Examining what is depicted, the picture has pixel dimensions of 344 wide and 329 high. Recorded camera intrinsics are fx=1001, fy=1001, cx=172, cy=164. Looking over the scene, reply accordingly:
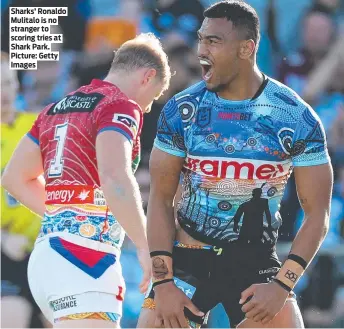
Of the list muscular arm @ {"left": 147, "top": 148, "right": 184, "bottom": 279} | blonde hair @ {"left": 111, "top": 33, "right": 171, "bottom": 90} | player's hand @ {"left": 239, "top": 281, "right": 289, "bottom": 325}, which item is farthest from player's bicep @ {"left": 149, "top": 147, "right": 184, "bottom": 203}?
blonde hair @ {"left": 111, "top": 33, "right": 171, "bottom": 90}

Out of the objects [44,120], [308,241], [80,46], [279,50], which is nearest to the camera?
[308,241]

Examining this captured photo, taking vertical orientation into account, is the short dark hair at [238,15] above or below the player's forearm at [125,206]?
above

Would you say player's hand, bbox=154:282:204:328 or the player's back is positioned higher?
the player's back

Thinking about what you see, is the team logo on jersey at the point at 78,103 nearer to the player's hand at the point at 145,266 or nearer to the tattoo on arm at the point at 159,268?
the player's hand at the point at 145,266

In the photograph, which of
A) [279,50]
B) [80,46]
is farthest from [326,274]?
[80,46]

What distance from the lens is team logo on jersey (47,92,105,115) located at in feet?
19.3

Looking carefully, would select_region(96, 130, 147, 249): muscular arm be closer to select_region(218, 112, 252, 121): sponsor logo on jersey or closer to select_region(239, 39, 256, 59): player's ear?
select_region(218, 112, 252, 121): sponsor logo on jersey

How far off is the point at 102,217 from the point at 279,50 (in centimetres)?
463

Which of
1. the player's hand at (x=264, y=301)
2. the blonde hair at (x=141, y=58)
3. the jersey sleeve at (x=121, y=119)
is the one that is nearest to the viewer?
the player's hand at (x=264, y=301)

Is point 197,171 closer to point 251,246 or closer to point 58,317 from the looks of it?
point 251,246

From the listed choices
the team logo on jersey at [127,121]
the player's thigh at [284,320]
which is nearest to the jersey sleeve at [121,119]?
the team logo on jersey at [127,121]

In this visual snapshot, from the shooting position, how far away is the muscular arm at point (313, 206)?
514 centimetres

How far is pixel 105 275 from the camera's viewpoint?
5.66 m

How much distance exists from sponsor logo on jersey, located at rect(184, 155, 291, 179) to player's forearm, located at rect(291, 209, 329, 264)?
305 mm
